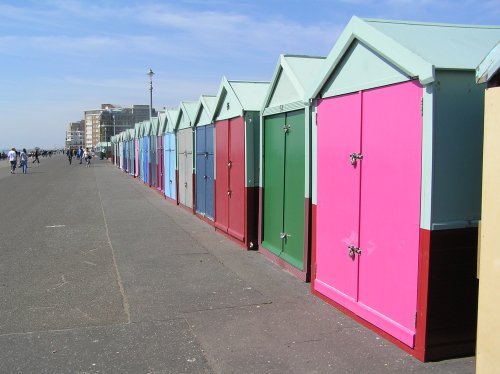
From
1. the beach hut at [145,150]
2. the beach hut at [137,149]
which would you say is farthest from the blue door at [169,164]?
the beach hut at [137,149]

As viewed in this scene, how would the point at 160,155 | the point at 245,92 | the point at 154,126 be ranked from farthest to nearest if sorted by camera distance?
the point at 154,126, the point at 160,155, the point at 245,92

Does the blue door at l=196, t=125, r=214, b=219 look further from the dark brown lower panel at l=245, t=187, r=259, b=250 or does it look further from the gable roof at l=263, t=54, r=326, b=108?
the gable roof at l=263, t=54, r=326, b=108

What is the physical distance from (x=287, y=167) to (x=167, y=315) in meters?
2.70

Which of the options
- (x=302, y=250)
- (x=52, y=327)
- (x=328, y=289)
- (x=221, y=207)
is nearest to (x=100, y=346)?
(x=52, y=327)

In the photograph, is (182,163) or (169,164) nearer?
(182,163)

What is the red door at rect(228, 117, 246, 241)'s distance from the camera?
27.5 feet

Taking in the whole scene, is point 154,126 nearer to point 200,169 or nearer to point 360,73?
point 200,169

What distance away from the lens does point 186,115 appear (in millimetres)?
13406

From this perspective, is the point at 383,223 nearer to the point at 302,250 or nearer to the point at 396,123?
the point at 396,123

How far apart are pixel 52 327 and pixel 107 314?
55 cm

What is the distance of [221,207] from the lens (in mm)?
9750

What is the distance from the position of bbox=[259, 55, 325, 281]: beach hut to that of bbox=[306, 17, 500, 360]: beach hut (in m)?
1.10

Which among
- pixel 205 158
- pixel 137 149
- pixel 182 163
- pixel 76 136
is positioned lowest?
pixel 182 163

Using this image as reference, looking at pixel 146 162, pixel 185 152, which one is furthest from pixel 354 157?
pixel 146 162
